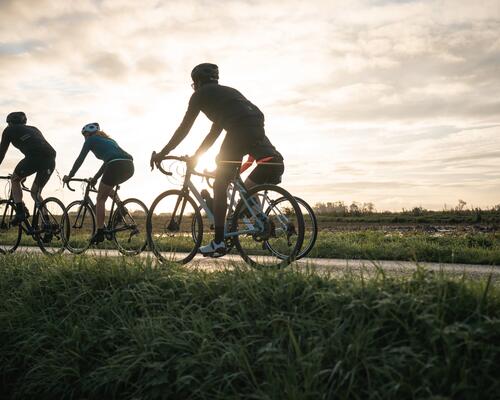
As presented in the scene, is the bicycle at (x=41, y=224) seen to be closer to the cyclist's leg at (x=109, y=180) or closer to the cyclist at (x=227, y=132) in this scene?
the cyclist's leg at (x=109, y=180)

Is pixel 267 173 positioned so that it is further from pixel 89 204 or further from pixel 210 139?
pixel 89 204

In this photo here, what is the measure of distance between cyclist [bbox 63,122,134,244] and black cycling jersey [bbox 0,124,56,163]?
1408 millimetres

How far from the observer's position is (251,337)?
4.00 m

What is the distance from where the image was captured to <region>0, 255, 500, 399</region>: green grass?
339 centimetres

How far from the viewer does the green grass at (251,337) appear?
11.1 feet

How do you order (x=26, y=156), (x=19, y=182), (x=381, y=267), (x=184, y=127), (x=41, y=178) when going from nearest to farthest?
(x=381, y=267)
(x=184, y=127)
(x=26, y=156)
(x=41, y=178)
(x=19, y=182)

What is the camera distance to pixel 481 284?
4102 millimetres

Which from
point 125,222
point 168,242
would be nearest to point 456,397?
point 168,242

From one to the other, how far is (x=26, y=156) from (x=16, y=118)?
784 mm

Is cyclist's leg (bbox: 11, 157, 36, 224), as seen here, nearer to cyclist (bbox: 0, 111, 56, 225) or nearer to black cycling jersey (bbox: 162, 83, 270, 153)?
cyclist (bbox: 0, 111, 56, 225)

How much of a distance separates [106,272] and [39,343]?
981mm

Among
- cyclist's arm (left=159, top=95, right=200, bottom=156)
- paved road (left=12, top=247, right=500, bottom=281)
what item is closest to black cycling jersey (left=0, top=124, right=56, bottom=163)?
paved road (left=12, top=247, right=500, bottom=281)

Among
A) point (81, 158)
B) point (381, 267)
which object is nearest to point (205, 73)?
point (381, 267)

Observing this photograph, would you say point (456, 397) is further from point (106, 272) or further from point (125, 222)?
point (125, 222)
